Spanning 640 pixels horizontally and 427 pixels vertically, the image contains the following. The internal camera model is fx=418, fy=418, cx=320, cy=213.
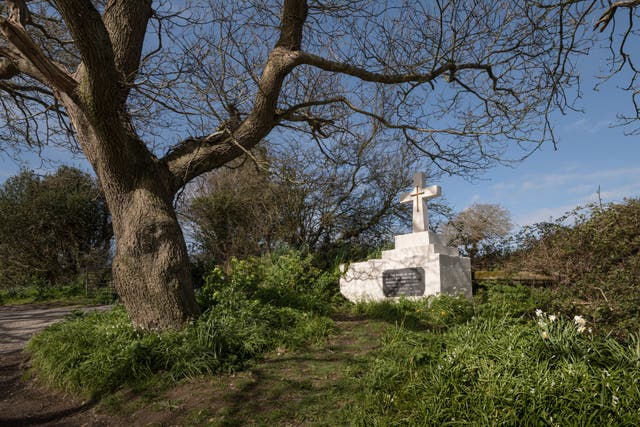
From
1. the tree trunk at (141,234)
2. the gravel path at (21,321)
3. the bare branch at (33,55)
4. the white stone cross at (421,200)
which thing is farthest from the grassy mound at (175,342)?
the white stone cross at (421,200)

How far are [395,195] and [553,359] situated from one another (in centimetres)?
832

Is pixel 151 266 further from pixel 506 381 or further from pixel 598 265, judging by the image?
pixel 598 265

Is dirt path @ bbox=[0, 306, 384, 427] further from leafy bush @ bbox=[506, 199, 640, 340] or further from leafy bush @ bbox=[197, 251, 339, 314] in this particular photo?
leafy bush @ bbox=[506, 199, 640, 340]

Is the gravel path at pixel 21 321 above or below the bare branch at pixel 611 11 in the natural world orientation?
below

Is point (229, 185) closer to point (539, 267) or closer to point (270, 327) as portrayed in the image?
point (270, 327)

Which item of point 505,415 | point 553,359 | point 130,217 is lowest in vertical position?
point 505,415

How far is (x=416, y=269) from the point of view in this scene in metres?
8.09

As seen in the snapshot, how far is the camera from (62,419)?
4.11 meters

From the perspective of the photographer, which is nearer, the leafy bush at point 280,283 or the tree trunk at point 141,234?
the tree trunk at point 141,234

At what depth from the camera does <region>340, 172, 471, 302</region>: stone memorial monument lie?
785 cm

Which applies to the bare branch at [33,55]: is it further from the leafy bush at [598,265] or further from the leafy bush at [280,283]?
the leafy bush at [598,265]

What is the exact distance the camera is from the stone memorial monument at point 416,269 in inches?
309

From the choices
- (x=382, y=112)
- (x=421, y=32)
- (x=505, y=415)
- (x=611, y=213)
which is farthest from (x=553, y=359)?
(x=382, y=112)

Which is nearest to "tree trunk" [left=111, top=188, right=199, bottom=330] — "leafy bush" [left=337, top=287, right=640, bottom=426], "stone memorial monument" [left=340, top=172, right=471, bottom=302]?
"leafy bush" [left=337, top=287, right=640, bottom=426]
